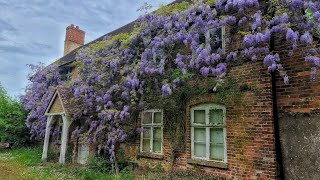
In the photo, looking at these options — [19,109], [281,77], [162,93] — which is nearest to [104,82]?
[162,93]

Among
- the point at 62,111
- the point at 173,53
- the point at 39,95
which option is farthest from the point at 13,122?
the point at 173,53

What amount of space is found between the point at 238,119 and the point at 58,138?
12.6 metres

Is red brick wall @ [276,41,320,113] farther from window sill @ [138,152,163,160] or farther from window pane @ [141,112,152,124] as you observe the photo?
window pane @ [141,112,152,124]

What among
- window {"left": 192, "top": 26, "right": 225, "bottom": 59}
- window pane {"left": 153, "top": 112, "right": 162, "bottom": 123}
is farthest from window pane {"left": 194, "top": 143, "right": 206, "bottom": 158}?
window {"left": 192, "top": 26, "right": 225, "bottom": 59}

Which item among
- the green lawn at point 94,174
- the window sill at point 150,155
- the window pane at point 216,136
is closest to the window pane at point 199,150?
the window pane at point 216,136

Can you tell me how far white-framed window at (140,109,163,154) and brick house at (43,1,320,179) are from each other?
1.24 feet

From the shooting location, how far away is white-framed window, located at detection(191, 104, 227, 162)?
→ 7.93m

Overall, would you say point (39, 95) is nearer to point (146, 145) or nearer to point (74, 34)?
point (74, 34)

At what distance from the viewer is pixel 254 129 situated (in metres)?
7.10

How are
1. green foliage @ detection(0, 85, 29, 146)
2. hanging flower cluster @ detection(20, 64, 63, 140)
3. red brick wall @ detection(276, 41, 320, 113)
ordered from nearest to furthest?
red brick wall @ detection(276, 41, 320, 113) < hanging flower cluster @ detection(20, 64, 63, 140) < green foliage @ detection(0, 85, 29, 146)

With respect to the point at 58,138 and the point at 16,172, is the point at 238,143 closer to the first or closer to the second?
the point at 16,172

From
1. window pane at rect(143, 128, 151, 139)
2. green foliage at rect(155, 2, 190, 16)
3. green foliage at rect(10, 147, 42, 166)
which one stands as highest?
green foliage at rect(155, 2, 190, 16)

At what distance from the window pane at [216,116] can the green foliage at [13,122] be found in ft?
50.0

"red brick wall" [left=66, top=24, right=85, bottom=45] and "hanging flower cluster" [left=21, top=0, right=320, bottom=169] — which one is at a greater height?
"red brick wall" [left=66, top=24, right=85, bottom=45]
